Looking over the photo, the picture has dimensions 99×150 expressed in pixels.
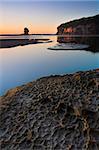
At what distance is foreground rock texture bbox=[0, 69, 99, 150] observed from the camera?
248cm

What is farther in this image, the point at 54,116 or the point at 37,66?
the point at 37,66

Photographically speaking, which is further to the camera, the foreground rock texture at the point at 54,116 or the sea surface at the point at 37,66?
the sea surface at the point at 37,66

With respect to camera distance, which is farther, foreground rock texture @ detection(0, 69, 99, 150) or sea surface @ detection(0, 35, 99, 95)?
sea surface @ detection(0, 35, 99, 95)

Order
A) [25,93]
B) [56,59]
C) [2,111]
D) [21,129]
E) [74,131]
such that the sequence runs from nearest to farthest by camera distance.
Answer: [74,131] → [21,129] → [2,111] → [25,93] → [56,59]

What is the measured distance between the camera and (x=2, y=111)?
306 centimetres

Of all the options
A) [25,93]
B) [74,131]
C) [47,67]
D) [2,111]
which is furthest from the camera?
[47,67]

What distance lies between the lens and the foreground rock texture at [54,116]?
2.48 meters

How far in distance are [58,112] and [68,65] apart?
6.90 m

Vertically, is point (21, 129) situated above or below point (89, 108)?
below

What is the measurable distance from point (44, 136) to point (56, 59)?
823 centimetres

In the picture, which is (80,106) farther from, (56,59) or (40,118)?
(56,59)

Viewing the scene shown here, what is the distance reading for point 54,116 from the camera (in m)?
2.75

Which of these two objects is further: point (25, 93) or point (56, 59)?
point (56, 59)

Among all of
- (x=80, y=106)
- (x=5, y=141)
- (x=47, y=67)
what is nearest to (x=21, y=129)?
(x=5, y=141)
